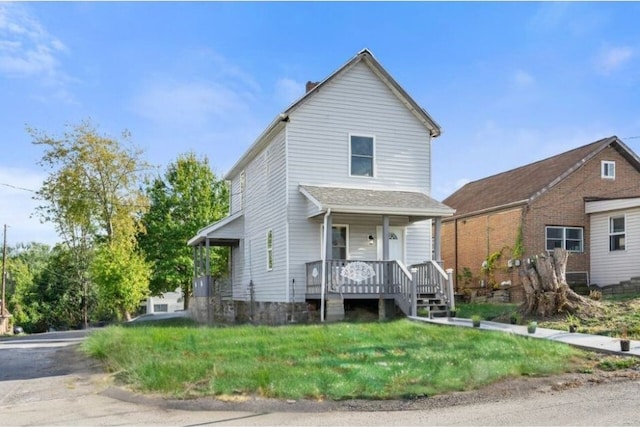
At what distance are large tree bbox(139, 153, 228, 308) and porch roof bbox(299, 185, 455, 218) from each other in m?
22.3

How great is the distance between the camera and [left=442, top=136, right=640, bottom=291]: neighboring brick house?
74.4 feet

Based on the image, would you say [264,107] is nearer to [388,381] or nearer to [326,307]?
[326,307]

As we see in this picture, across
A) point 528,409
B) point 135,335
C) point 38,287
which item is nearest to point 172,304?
point 38,287

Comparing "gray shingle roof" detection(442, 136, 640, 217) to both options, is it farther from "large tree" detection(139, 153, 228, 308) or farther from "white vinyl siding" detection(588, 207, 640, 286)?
"large tree" detection(139, 153, 228, 308)

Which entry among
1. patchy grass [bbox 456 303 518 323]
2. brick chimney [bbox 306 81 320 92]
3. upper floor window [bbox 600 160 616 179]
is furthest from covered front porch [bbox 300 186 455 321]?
upper floor window [bbox 600 160 616 179]

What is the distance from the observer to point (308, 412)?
7.30 metres

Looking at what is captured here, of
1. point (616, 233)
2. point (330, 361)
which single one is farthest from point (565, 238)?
point (330, 361)

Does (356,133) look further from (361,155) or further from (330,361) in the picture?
(330,361)

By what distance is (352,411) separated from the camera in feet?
24.0

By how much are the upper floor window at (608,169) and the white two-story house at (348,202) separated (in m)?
8.64

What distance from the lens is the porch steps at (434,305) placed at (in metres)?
16.4

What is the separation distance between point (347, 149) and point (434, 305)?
5.86m

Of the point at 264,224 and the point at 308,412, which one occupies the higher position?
the point at 264,224

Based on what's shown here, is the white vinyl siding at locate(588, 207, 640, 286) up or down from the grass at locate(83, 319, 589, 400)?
up
